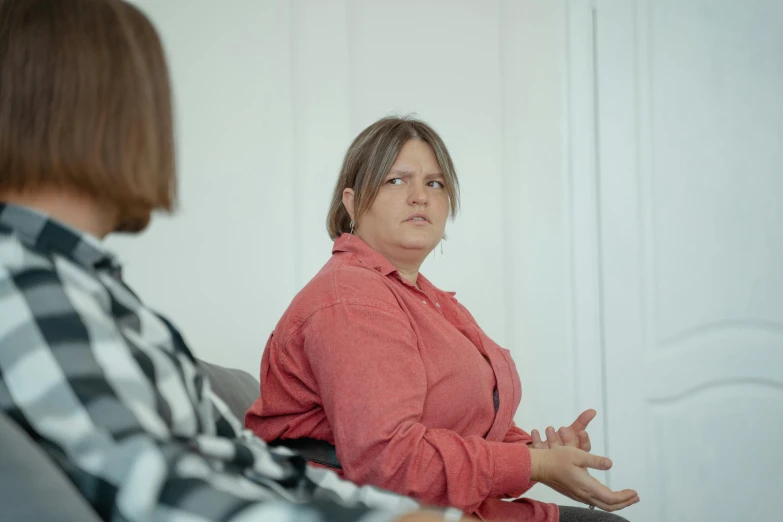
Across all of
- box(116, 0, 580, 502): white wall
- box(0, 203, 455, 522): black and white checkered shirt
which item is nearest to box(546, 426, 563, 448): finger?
box(0, 203, 455, 522): black and white checkered shirt

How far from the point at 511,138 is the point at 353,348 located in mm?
2113

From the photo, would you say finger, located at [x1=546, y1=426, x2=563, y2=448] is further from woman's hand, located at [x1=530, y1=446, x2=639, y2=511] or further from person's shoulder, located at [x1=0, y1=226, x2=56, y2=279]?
person's shoulder, located at [x1=0, y1=226, x2=56, y2=279]

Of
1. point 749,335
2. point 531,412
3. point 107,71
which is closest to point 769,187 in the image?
point 749,335

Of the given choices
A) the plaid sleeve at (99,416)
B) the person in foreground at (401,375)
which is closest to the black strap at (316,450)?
the person in foreground at (401,375)

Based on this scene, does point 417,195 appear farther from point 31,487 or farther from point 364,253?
point 31,487

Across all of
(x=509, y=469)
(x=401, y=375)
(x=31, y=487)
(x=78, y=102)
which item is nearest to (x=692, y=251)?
(x=509, y=469)

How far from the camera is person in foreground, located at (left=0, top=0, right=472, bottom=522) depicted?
0.60 meters

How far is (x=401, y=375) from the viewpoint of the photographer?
4.19 ft

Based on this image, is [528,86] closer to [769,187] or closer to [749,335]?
[769,187]

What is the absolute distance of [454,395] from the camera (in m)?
1.43

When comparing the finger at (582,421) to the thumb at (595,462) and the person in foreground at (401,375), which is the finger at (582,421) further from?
the thumb at (595,462)

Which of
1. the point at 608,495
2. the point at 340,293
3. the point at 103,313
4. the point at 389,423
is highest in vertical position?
the point at 103,313

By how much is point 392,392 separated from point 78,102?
706 millimetres

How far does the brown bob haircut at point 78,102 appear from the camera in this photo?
2.34 ft
